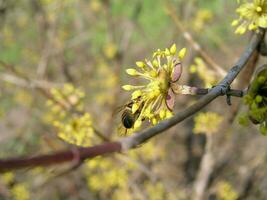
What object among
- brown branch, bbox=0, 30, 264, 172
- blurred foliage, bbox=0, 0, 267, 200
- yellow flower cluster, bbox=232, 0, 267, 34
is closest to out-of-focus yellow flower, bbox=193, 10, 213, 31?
blurred foliage, bbox=0, 0, 267, 200

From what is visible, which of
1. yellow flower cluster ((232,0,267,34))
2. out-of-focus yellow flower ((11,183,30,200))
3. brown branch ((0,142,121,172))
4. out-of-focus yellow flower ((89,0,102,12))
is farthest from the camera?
out-of-focus yellow flower ((89,0,102,12))

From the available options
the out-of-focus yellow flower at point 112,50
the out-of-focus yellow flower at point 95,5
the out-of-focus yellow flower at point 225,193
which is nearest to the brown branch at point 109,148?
the out-of-focus yellow flower at point 225,193

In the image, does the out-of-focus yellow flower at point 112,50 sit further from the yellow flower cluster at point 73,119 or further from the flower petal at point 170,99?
the flower petal at point 170,99

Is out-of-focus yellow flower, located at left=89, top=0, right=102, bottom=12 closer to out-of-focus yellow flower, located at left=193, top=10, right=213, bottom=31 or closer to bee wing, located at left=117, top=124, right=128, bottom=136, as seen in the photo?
out-of-focus yellow flower, located at left=193, top=10, right=213, bottom=31

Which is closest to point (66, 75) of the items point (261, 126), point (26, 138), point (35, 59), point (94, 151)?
point (26, 138)

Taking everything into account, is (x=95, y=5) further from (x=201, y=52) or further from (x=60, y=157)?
(x=60, y=157)

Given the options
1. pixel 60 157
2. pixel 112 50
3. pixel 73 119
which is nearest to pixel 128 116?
pixel 60 157
